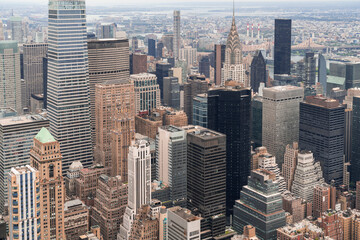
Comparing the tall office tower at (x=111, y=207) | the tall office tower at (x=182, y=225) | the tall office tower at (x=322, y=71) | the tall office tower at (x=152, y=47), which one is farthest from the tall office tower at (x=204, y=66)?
the tall office tower at (x=182, y=225)

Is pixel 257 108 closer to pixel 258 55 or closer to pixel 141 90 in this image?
pixel 141 90

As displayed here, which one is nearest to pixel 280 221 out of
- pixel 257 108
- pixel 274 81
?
pixel 257 108

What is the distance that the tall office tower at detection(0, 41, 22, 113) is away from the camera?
303ft

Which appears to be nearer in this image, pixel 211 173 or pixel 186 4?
pixel 211 173

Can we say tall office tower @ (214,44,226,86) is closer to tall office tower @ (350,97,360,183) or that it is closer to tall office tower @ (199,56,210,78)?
tall office tower @ (199,56,210,78)

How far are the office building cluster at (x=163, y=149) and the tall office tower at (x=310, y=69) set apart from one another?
0.95 feet

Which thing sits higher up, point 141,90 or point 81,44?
point 81,44

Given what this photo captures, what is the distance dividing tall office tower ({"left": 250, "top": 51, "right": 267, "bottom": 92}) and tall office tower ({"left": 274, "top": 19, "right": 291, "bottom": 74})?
4.94m

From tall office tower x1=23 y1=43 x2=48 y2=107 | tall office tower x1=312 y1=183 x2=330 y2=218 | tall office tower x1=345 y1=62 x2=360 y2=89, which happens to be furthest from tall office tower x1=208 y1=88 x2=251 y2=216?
tall office tower x1=23 y1=43 x2=48 y2=107

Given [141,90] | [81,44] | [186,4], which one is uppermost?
[186,4]

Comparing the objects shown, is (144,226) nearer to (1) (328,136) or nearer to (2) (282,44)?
(1) (328,136)

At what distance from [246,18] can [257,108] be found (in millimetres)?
28918

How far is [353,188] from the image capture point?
70.8m

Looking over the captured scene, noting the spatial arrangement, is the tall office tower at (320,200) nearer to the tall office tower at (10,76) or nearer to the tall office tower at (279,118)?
the tall office tower at (279,118)
